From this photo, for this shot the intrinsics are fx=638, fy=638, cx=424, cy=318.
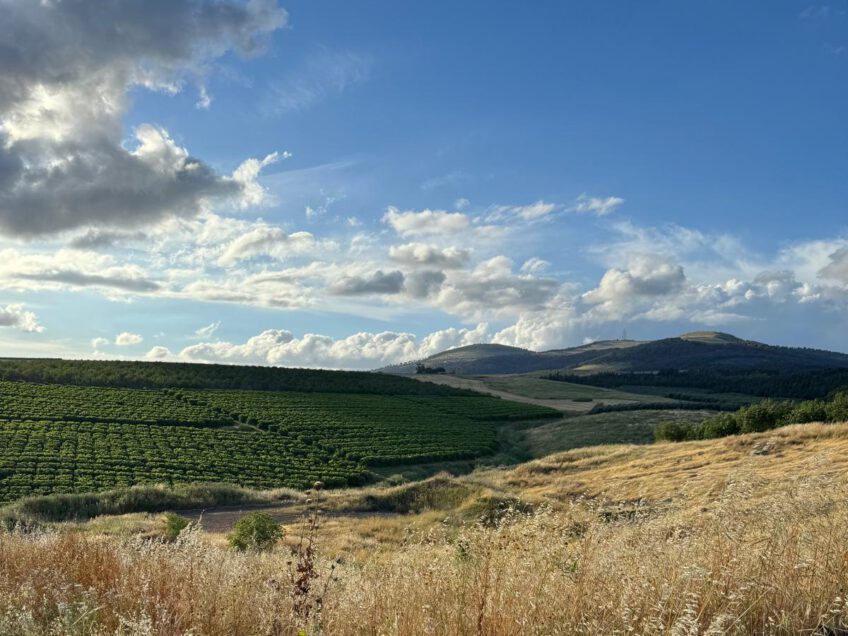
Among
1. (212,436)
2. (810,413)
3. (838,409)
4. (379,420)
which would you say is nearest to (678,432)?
(810,413)

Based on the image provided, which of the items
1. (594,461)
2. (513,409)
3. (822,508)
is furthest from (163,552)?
(513,409)

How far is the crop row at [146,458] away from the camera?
38.8 metres

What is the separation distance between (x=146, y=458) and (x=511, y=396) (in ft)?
259

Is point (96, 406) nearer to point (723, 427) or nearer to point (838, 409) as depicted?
point (723, 427)

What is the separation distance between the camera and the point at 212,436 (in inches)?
2190

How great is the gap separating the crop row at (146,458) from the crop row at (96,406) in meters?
2.80

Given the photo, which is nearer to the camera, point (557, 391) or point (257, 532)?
point (257, 532)

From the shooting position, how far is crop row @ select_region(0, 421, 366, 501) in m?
38.8

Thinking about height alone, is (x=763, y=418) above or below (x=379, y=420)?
above

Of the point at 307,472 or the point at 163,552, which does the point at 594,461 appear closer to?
the point at 307,472

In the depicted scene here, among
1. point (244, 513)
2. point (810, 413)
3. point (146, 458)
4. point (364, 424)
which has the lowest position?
point (244, 513)

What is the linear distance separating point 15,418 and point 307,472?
91.2ft

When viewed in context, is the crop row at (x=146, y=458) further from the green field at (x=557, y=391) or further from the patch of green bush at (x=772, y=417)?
the green field at (x=557, y=391)

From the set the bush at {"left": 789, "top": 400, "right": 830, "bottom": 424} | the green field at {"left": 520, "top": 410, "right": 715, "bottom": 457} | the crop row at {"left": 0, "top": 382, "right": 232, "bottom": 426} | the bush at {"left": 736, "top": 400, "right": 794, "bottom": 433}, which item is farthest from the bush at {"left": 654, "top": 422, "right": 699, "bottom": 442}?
the crop row at {"left": 0, "top": 382, "right": 232, "bottom": 426}
